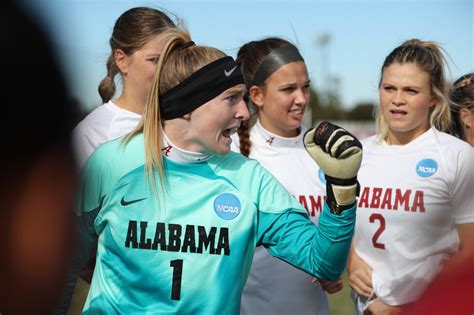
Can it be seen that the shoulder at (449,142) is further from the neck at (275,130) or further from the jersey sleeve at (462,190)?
the neck at (275,130)

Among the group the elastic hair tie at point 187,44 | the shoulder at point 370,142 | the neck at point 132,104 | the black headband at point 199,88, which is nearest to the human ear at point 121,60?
the neck at point 132,104

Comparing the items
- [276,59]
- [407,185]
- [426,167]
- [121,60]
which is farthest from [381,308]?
[121,60]

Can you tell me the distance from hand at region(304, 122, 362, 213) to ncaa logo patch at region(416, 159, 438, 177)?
1.78 meters

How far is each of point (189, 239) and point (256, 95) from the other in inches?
74.9

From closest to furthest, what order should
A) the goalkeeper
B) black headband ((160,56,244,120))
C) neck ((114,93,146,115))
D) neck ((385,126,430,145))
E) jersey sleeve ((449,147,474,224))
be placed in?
the goalkeeper → black headband ((160,56,244,120)) → jersey sleeve ((449,147,474,224)) → neck ((114,93,146,115)) → neck ((385,126,430,145))

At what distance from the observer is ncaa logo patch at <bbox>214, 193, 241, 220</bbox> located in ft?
8.58

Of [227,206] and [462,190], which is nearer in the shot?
[227,206]

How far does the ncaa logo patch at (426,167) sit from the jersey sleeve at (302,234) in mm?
1648

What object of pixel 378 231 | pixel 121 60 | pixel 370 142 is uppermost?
pixel 121 60

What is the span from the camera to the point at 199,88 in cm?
274

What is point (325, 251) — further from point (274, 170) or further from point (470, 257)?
point (274, 170)

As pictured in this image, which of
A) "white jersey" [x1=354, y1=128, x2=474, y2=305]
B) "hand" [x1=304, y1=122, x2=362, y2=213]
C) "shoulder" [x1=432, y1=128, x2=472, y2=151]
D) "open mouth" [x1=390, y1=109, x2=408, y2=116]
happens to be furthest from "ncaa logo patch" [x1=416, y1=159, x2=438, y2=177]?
"hand" [x1=304, y1=122, x2=362, y2=213]

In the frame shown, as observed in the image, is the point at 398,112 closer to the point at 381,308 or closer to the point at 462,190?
the point at 462,190

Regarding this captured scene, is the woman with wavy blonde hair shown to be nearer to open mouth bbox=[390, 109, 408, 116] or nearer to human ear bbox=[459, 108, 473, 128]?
open mouth bbox=[390, 109, 408, 116]
